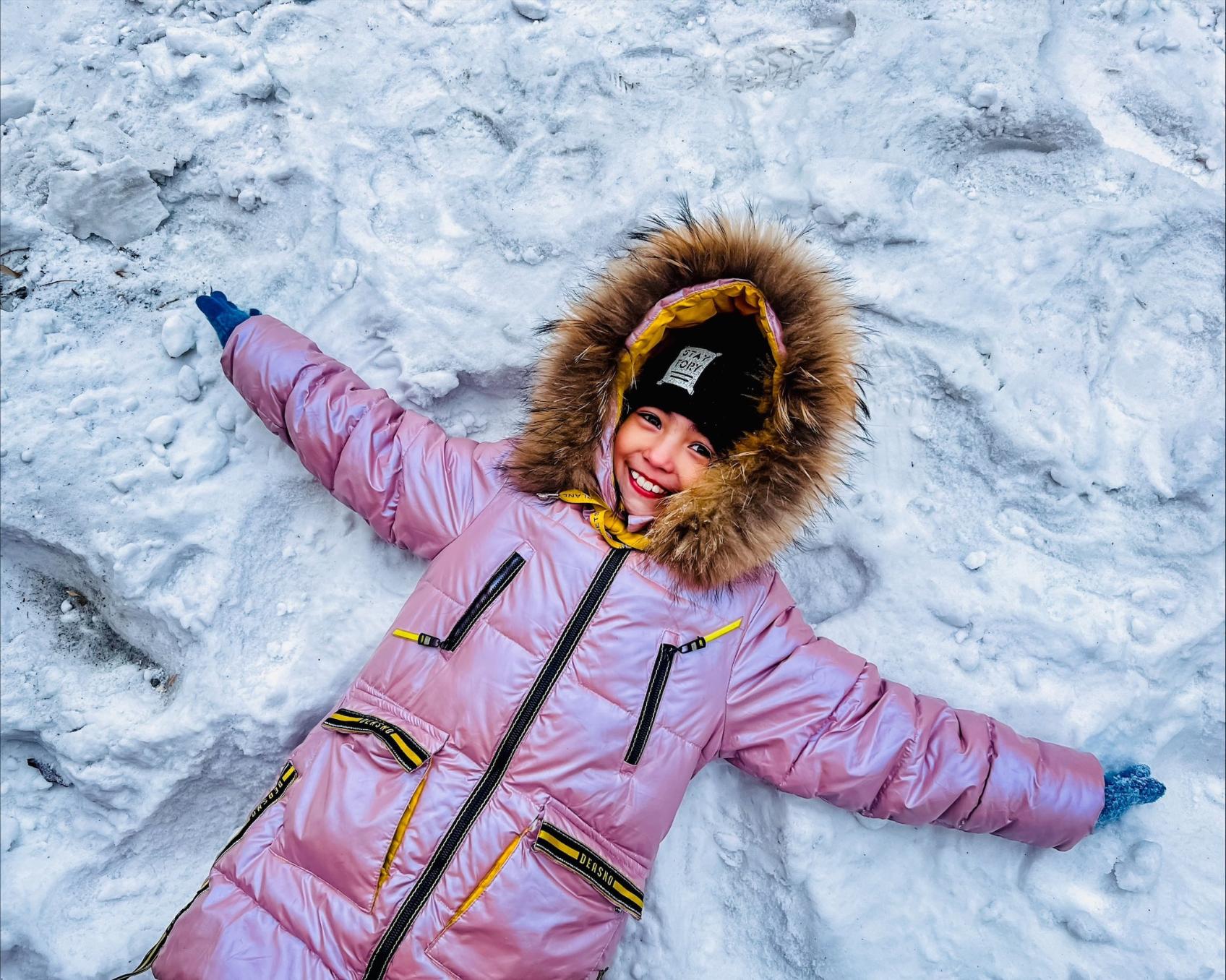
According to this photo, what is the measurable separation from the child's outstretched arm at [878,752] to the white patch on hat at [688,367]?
0.47 meters

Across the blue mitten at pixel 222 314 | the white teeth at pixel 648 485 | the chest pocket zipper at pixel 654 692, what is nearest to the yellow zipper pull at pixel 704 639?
the chest pocket zipper at pixel 654 692

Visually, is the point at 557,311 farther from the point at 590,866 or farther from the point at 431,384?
the point at 590,866

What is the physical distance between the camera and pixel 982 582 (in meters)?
1.86

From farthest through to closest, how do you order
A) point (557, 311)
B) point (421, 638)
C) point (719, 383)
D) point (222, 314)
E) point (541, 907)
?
1. point (557, 311)
2. point (222, 314)
3. point (719, 383)
4. point (421, 638)
5. point (541, 907)

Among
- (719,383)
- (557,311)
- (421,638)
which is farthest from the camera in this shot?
(557,311)

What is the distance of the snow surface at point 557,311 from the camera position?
179 cm

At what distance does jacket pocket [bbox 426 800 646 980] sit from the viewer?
146 centimetres

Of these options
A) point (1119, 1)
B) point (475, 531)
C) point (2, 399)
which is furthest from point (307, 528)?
point (1119, 1)

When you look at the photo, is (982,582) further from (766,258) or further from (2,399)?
(2,399)

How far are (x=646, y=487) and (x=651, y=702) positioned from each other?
0.41 meters

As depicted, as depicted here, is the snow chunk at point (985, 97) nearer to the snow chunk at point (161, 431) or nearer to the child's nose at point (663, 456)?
the child's nose at point (663, 456)

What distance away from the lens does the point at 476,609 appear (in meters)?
1.59

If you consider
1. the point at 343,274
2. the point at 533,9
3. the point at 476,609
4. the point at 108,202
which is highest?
the point at 533,9

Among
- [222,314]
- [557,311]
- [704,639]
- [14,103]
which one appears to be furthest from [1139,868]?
[14,103]
